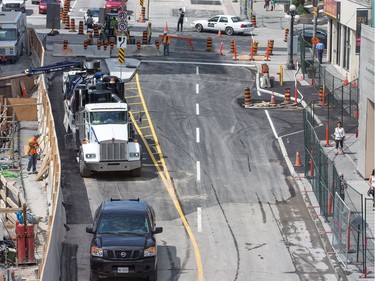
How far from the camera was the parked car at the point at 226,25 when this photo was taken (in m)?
78.4

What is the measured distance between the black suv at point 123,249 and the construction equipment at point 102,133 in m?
9.08


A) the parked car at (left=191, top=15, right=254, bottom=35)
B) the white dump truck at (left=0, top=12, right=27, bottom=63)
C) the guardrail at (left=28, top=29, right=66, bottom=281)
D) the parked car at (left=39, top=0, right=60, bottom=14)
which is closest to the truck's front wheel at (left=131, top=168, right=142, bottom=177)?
the guardrail at (left=28, top=29, right=66, bottom=281)

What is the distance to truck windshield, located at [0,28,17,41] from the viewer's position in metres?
68.0

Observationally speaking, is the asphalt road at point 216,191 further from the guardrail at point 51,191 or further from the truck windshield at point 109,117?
the truck windshield at point 109,117

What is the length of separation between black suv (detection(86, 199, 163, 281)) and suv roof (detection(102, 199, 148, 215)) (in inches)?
12.7

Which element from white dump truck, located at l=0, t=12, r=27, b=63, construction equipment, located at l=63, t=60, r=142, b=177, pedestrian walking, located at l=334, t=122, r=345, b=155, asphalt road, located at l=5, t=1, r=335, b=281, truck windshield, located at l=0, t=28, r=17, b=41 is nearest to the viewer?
asphalt road, located at l=5, t=1, r=335, b=281

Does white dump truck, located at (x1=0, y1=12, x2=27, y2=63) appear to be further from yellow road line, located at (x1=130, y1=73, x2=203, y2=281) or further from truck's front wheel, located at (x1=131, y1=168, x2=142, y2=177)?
truck's front wheel, located at (x1=131, y1=168, x2=142, y2=177)

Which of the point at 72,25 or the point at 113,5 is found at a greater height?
the point at 113,5

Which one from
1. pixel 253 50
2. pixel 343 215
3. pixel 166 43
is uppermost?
pixel 166 43

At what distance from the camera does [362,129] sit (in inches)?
1751

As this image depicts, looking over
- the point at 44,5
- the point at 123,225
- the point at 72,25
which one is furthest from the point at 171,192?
the point at 44,5

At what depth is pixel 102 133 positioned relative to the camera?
4244cm

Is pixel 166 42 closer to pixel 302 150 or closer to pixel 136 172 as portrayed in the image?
pixel 302 150

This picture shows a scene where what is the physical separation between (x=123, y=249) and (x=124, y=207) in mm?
2476
